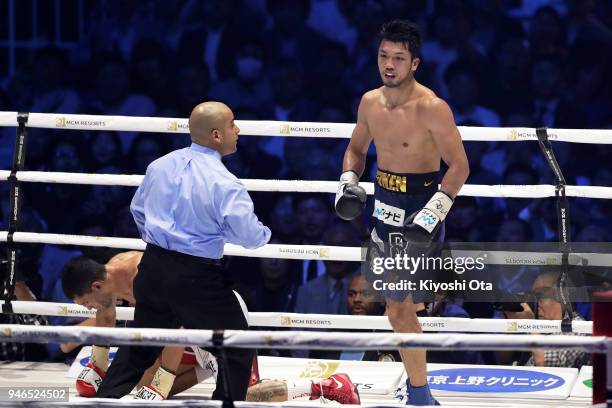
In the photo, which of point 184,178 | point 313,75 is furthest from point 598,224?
point 184,178

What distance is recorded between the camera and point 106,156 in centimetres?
672

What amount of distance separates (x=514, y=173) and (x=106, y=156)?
8.07 ft

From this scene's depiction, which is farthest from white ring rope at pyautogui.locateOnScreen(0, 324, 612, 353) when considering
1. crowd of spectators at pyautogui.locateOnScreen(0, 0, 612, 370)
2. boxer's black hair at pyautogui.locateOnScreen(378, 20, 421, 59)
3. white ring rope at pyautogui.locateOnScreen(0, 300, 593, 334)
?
crowd of spectators at pyautogui.locateOnScreen(0, 0, 612, 370)

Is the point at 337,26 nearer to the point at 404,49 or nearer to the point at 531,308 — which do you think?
the point at 531,308

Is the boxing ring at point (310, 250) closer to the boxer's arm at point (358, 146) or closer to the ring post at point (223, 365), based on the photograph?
the boxer's arm at point (358, 146)

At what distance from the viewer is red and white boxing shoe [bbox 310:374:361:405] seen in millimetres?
4449

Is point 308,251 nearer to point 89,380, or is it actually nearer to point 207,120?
point 89,380

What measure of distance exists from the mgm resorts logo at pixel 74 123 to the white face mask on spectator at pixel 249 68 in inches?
74.0

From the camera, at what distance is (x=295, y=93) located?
22.7 ft

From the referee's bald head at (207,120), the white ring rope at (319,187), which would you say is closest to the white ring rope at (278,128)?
the white ring rope at (319,187)

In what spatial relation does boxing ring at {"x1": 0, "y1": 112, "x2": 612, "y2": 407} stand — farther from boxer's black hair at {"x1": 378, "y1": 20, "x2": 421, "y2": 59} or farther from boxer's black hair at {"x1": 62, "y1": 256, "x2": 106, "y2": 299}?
boxer's black hair at {"x1": 378, "y1": 20, "x2": 421, "y2": 59}

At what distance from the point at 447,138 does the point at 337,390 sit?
114cm

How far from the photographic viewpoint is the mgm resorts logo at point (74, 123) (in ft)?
17.3

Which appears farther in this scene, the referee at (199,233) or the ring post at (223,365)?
the referee at (199,233)
